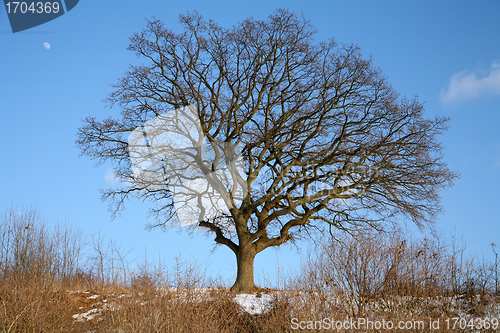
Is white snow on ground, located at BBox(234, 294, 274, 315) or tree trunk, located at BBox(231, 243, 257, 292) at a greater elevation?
tree trunk, located at BBox(231, 243, 257, 292)

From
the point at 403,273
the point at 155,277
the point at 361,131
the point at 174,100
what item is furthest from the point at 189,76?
the point at 403,273

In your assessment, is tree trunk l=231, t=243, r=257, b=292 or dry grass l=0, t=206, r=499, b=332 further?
tree trunk l=231, t=243, r=257, b=292

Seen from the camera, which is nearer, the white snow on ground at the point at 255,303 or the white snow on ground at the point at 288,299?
the white snow on ground at the point at 288,299

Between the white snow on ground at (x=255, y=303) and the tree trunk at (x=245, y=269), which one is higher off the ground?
the tree trunk at (x=245, y=269)

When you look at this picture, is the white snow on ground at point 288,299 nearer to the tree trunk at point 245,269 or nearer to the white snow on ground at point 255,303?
the white snow on ground at point 255,303

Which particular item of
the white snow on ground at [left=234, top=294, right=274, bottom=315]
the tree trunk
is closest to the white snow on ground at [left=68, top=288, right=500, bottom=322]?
the white snow on ground at [left=234, top=294, right=274, bottom=315]

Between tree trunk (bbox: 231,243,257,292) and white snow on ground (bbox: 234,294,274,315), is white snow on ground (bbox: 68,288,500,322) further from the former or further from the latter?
tree trunk (bbox: 231,243,257,292)

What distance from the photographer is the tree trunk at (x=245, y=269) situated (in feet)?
39.1

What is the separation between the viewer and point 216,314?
8.82 meters

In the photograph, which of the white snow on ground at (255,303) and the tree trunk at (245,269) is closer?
the white snow on ground at (255,303)

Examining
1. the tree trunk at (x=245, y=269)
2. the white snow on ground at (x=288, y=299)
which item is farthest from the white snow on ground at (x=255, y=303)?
the tree trunk at (x=245, y=269)

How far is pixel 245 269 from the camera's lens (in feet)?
39.9

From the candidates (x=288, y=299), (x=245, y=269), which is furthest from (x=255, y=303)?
(x=245, y=269)

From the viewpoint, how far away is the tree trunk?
39.1 ft
